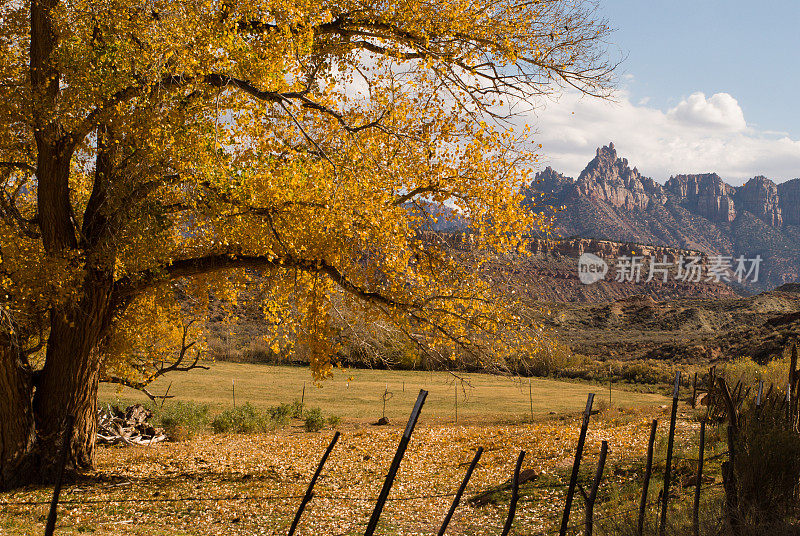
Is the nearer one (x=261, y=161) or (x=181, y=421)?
(x=261, y=161)

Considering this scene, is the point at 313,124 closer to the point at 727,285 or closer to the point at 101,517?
the point at 101,517

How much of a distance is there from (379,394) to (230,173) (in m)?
34.1

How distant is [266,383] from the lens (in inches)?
1756

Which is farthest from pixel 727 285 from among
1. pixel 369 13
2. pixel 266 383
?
pixel 369 13

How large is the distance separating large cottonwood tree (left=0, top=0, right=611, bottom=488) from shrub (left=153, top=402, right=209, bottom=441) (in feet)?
25.5

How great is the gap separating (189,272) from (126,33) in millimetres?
3983

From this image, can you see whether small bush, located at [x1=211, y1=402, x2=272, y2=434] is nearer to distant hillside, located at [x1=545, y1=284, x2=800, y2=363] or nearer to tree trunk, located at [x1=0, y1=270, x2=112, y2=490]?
tree trunk, located at [x1=0, y1=270, x2=112, y2=490]

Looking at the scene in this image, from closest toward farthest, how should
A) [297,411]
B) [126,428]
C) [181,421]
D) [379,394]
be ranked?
[126,428]
[181,421]
[297,411]
[379,394]

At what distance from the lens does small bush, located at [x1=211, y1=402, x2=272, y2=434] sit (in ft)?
70.2

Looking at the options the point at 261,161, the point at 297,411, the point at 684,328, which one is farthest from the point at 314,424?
the point at 684,328

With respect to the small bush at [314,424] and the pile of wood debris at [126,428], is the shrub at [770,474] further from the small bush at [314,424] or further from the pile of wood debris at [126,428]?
the small bush at [314,424]

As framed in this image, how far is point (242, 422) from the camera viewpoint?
869 inches


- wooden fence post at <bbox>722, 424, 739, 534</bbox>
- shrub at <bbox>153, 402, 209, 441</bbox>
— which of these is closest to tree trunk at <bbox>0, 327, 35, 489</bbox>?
shrub at <bbox>153, 402, 209, 441</bbox>

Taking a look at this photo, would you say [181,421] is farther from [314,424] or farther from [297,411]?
[297,411]
